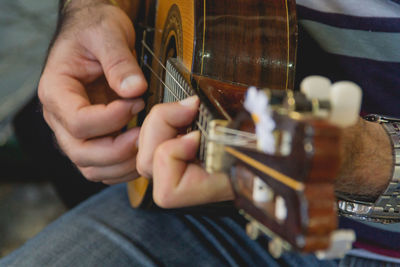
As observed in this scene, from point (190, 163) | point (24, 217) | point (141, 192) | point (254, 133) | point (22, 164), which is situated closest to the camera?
point (254, 133)

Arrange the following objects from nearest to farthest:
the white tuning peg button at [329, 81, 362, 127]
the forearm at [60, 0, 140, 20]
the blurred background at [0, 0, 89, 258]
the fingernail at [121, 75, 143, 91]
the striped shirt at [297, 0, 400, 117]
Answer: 1. the white tuning peg button at [329, 81, 362, 127]
2. the fingernail at [121, 75, 143, 91]
3. the striped shirt at [297, 0, 400, 117]
4. the forearm at [60, 0, 140, 20]
5. the blurred background at [0, 0, 89, 258]

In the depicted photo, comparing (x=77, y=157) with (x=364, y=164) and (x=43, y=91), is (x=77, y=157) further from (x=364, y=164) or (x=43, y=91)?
(x=364, y=164)

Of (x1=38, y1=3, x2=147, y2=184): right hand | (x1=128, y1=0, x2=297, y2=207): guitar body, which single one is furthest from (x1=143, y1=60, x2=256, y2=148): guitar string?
(x1=38, y1=3, x2=147, y2=184): right hand

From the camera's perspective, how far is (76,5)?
116cm

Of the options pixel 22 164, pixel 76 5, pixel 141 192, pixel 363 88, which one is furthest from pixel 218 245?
pixel 22 164

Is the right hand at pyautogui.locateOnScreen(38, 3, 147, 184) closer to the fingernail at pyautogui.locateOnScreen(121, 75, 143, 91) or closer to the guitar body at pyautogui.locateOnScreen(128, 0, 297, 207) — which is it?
the fingernail at pyautogui.locateOnScreen(121, 75, 143, 91)

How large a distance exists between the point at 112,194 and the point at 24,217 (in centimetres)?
138

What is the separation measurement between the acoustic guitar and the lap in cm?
10

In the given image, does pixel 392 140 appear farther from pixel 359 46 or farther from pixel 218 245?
pixel 218 245

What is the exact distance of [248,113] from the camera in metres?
0.49

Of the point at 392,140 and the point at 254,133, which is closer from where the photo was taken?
the point at 254,133

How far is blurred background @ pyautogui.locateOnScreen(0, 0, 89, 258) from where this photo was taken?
2.29 meters

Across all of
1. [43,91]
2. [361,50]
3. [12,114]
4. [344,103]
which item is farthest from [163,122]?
[12,114]

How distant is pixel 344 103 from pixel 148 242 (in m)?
0.79
